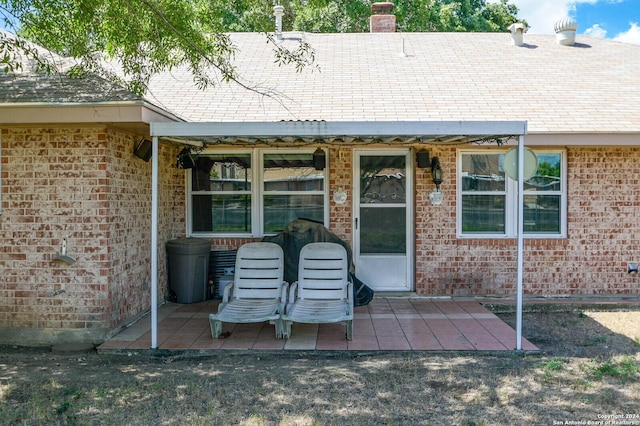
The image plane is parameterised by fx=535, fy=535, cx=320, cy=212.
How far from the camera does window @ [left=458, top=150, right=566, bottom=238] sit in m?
8.80

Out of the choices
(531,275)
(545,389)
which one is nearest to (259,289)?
(545,389)

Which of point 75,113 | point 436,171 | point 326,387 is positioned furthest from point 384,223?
point 75,113

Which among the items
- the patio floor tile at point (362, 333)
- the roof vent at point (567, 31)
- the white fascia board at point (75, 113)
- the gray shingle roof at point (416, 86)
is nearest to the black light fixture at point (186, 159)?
the gray shingle roof at point (416, 86)

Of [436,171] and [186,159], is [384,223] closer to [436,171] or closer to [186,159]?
[436,171]

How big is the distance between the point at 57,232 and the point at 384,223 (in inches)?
194

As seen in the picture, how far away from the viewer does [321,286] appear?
23.7 feet

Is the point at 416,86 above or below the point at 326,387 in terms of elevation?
above

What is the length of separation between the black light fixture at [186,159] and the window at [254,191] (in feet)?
1.23

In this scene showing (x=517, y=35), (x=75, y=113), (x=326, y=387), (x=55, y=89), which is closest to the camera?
(x=326, y=387)

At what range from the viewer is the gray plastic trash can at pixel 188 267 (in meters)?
8.25

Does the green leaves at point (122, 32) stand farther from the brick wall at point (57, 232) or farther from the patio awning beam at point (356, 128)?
the patio awning beam at point (356, 128)

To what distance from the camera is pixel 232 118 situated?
8.25 metres

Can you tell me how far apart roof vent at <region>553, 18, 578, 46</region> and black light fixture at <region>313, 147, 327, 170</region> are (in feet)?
23.3

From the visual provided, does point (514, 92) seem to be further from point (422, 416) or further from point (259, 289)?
point (422, 416)
